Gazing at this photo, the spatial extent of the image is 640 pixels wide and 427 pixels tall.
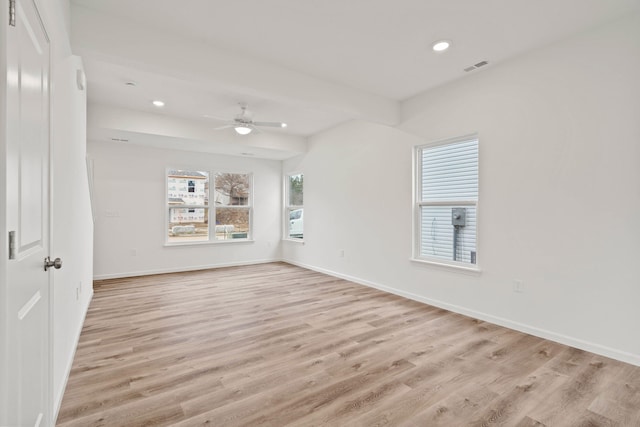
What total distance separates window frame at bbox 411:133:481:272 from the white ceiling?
73 centimetres

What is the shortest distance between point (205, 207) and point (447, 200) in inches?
189

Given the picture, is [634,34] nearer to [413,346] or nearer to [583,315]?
[583,315]

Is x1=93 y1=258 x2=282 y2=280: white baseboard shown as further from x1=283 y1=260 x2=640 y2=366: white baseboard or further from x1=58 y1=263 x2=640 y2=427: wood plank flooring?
x1=283 y1=260 x2=640 y2=366: white baseboard

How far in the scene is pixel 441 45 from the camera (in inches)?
116

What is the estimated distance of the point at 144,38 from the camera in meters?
2.66

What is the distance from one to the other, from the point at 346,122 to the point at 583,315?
4102 millimetres

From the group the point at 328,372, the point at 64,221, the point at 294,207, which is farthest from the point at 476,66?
the point at 294,207

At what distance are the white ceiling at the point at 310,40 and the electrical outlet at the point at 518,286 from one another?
228 cm

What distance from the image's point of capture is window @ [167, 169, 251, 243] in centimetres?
627

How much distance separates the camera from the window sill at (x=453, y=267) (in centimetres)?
355

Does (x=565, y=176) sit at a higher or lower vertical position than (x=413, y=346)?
higher

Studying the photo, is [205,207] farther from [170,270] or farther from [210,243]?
[170,270]

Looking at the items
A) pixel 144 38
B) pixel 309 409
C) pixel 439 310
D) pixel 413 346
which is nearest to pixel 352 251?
pixel 439 310

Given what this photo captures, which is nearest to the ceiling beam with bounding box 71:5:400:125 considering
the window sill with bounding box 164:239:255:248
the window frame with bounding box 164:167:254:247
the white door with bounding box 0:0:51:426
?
the white door with bounding box 0:0:51:426
